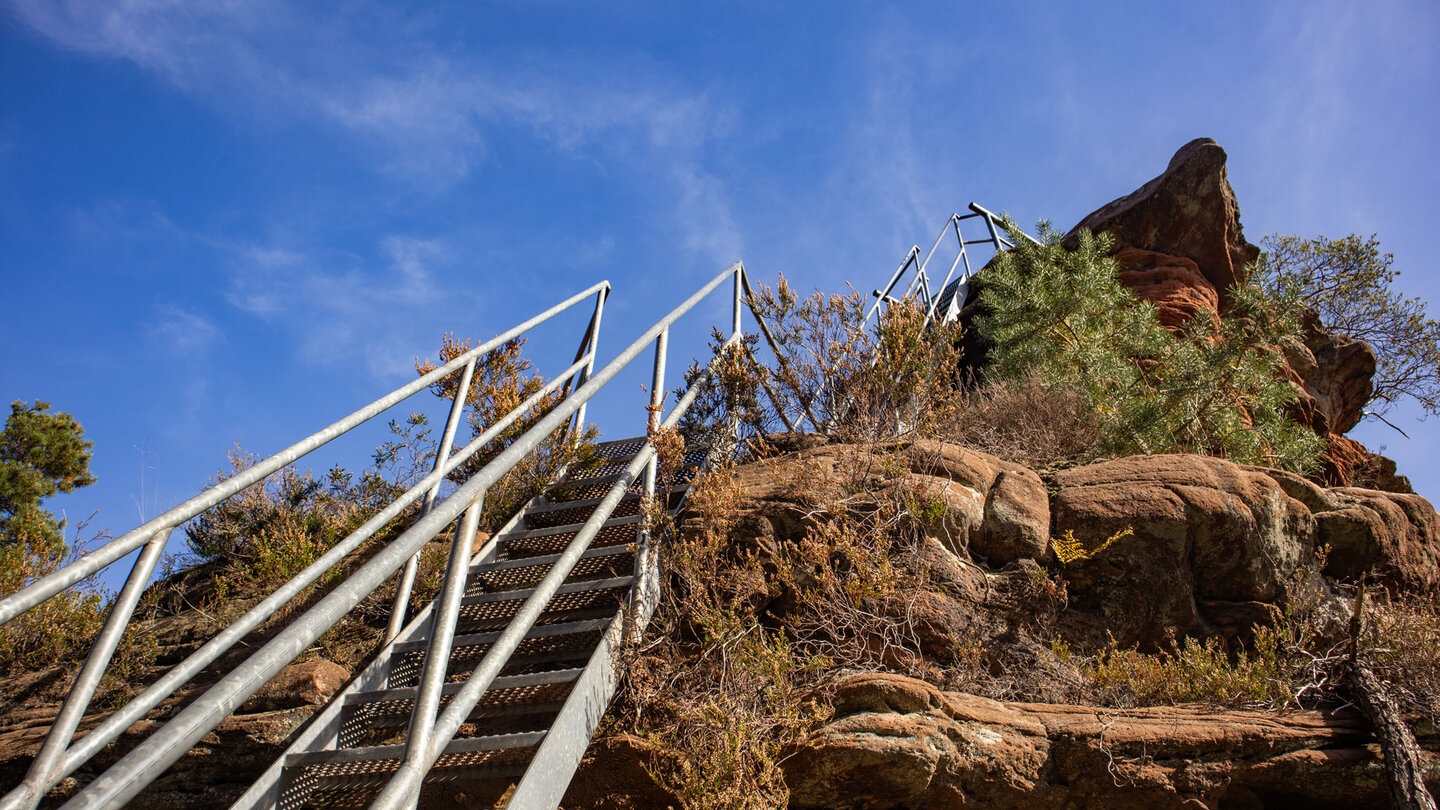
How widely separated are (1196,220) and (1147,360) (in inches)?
182

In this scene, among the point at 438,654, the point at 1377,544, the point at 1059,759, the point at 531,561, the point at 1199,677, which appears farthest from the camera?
the point at 1377,544

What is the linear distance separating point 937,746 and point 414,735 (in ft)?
6.80

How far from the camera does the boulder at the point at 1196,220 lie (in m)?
11.8

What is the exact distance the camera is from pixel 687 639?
4109 mm

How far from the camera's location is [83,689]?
2.50 metres

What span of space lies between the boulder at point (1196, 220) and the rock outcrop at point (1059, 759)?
927cm

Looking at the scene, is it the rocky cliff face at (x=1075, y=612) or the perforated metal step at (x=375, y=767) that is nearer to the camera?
the perforated metal step at (x=375, y=767)

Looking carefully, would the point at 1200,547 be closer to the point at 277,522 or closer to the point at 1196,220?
the point at 277,522

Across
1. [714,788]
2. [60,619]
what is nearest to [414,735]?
[714,788]

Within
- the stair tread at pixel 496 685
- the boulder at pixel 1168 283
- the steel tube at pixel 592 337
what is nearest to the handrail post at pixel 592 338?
the steel tube at pixel 592 337

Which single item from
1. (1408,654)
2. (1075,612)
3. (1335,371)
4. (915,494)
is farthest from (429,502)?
(1335,371)

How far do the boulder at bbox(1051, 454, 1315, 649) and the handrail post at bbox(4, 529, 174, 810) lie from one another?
13.9 ft

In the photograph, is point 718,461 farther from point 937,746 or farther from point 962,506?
point 937,746

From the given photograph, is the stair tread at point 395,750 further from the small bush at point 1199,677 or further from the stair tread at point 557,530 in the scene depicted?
the small bush at point 1199,677
